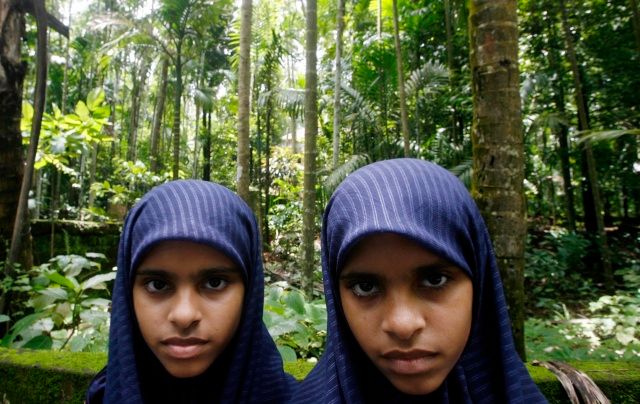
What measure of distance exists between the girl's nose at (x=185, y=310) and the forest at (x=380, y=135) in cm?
99

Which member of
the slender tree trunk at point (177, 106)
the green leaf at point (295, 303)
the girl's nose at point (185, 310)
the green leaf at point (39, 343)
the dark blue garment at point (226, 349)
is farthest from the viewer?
the slender tree trunk at point (177, 106)

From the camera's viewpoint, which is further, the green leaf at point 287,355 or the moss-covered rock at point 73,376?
the green leaf at point 287,355

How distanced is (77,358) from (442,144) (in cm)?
678

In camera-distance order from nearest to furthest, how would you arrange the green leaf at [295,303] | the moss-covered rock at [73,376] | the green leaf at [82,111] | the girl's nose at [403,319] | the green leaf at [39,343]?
the girl's nose at [403,319]
the moss-covered rock at [73,376]
the green leaf at [39,343]
the green leaf at [295,303]
the green leaf at [82,111]

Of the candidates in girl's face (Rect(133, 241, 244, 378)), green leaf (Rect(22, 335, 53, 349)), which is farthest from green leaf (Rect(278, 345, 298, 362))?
green leaf (Rect(22, 335, 53, 349))

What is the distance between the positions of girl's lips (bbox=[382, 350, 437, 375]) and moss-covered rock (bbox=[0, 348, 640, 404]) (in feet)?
3.15

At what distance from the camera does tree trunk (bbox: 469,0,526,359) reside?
7.00ft

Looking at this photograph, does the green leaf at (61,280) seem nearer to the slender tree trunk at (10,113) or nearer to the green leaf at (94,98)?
the slender tree trunk at (10,113)

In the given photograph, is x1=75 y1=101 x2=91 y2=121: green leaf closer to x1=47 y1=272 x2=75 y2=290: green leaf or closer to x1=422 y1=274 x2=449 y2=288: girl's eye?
x1=47 y1=272 x2=75 y2=290: green leaf

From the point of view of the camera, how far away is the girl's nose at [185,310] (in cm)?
114

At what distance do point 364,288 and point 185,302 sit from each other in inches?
18.5

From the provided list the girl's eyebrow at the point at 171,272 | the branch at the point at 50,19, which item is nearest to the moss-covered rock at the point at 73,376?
the girl's eyebrow at the point at 171,272

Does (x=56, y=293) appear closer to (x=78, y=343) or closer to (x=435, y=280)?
(x=78, y=343)

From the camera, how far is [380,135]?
844 cm
